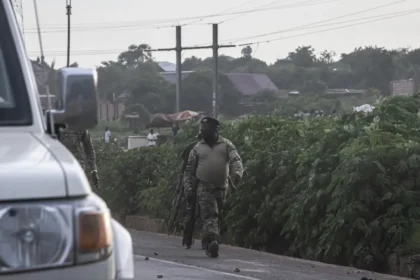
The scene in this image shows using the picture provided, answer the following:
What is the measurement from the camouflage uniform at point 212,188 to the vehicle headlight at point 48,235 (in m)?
11.5

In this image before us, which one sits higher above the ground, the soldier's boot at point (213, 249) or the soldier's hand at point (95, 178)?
the soldier's hand at point (95, 178)

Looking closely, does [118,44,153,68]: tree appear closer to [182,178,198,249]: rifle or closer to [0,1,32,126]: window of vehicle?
[182,178,198,249]: rifle

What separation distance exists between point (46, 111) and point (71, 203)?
1.18m

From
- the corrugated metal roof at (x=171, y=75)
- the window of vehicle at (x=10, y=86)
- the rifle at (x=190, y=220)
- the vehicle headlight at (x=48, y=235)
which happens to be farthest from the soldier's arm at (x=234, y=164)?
the corrugated metal roof at (x=171, y=75)

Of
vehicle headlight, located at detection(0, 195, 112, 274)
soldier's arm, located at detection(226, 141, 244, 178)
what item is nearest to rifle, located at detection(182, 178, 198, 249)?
soldier's arm, located at detection(226, 141, 244, 178)

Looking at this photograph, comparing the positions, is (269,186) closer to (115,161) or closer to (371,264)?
(371,264)

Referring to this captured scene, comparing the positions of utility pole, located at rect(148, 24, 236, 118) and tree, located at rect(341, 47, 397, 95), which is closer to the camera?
utility pole, located at rect(148, 24, 236, 118)

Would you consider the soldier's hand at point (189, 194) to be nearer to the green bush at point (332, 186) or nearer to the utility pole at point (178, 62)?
the green bush at point (332, 186)

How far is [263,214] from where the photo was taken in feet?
53.8

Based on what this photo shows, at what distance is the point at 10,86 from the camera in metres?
→ 4.55

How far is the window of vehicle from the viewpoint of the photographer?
4398mm

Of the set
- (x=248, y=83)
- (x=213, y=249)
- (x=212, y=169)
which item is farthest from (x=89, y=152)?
(x=248, y=83)

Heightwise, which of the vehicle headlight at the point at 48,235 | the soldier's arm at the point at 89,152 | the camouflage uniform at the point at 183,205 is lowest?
the camouflage uniform at the point at 183,205

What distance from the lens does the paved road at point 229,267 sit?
12.4 metres
